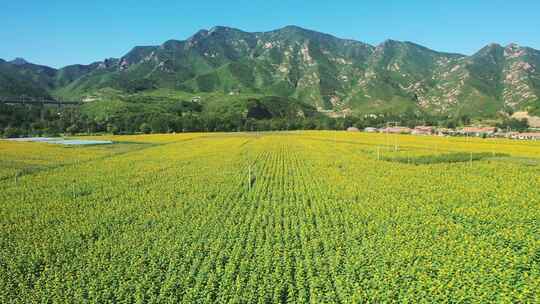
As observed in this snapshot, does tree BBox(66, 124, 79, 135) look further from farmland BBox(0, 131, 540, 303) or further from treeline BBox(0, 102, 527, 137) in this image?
farmland BBox(0, 131, 540, 303)

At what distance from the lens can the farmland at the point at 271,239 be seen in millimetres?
11016

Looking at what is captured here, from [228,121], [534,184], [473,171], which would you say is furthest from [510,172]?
[228,121]

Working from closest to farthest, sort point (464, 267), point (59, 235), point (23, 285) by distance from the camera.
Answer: point (23, 285) → point (464, 267) → point (59, 235)

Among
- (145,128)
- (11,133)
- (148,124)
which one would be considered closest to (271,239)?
(11,133)

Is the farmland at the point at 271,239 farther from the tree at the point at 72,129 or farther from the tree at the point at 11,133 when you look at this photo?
the tree at the point at 72,129

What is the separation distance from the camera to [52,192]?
86.5ft

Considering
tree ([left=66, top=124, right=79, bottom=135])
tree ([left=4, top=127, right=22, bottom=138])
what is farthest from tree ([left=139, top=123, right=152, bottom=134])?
tree ([left=4, top=127, right=22, bottom=138])

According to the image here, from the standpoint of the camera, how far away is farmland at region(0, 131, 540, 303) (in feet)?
36.1

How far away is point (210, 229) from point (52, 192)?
49.3 feet

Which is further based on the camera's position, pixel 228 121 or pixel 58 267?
pixel 228 121

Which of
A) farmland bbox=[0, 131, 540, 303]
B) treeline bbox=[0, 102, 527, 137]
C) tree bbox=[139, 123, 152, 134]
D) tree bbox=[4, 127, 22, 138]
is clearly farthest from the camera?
tree bbox=[139, 123, 152, 134]

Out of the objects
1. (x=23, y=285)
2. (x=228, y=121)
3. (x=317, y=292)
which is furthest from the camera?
(x=228, y=121)

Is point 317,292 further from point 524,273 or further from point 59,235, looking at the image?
point 59,235

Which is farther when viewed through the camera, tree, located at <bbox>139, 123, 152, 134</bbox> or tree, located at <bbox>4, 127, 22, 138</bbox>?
tree, located at <bbox>139, 123, 152, 134</bbox>
